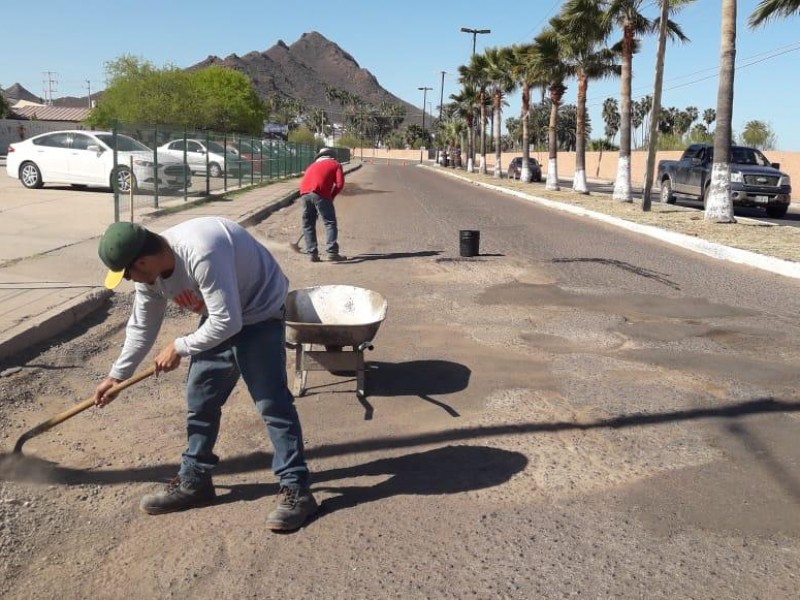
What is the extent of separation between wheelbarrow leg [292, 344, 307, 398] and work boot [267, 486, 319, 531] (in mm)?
1742

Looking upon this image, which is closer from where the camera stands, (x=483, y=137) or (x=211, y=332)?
(x=211, y=332)

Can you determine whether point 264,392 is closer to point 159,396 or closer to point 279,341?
point 279,341

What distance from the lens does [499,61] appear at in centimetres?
4806

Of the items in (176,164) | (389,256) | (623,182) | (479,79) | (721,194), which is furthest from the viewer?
(479,79)

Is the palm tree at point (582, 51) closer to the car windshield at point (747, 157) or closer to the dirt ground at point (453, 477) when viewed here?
the car windshield at point (747, 157)

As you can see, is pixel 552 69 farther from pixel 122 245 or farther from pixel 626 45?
pixel 122 245

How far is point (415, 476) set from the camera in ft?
13.0

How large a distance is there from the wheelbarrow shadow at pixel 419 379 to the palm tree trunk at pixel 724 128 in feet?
44.2

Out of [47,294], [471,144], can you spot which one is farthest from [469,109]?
[47,294]

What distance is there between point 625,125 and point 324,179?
16.5 metres

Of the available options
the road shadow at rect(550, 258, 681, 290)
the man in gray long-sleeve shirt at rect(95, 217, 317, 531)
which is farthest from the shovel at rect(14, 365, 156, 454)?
the road shadow at rect(550, 258, 681, 290)

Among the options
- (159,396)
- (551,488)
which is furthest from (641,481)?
(159,396)

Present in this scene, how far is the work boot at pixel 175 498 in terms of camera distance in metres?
3.54

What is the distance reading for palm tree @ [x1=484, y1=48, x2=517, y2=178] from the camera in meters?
46.0
